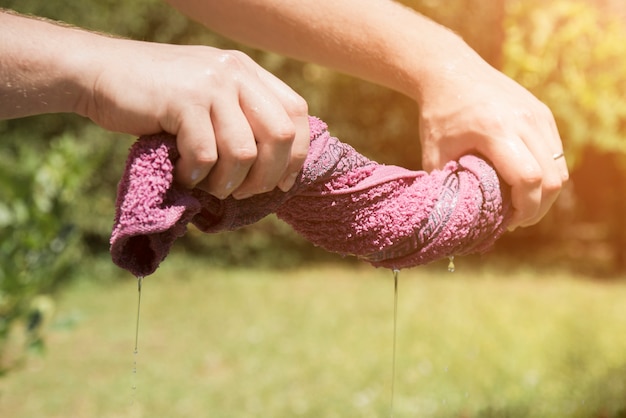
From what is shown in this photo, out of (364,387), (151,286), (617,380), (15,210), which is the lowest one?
(151,286)

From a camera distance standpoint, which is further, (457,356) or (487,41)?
(487,41)

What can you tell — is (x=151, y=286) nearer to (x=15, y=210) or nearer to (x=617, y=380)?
(x=15, y=210)

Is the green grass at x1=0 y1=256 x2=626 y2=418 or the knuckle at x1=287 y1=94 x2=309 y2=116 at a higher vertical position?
the knuckle at x1=287 y1=94 x2=309 y2=116

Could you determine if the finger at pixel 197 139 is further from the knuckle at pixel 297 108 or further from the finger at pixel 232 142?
the knuckle at pixel 297 108

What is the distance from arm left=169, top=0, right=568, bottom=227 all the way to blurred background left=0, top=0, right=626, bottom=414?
1834 millimetres

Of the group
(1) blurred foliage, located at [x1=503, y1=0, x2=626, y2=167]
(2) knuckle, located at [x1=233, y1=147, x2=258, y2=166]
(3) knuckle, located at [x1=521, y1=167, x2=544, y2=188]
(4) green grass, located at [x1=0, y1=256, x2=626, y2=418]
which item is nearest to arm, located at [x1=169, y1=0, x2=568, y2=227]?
(3) knuckle, located at [x1=521, y1=167, x2=544, y2=188]

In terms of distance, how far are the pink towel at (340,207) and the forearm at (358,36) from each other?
287 mm

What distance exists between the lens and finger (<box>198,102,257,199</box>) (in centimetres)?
119

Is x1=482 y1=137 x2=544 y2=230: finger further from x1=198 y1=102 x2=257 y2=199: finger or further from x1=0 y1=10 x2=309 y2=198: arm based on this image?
x1=198 y1=102 x2=257 y2=199: finger

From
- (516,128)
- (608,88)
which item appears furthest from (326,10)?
(608,88)

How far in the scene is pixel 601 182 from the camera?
1099 centimetres

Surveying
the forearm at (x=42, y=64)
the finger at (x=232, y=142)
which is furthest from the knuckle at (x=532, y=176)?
the forearm at (x=42, y=64)

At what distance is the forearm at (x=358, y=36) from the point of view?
6.28 ft

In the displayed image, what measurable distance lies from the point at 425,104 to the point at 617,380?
4025 mm
